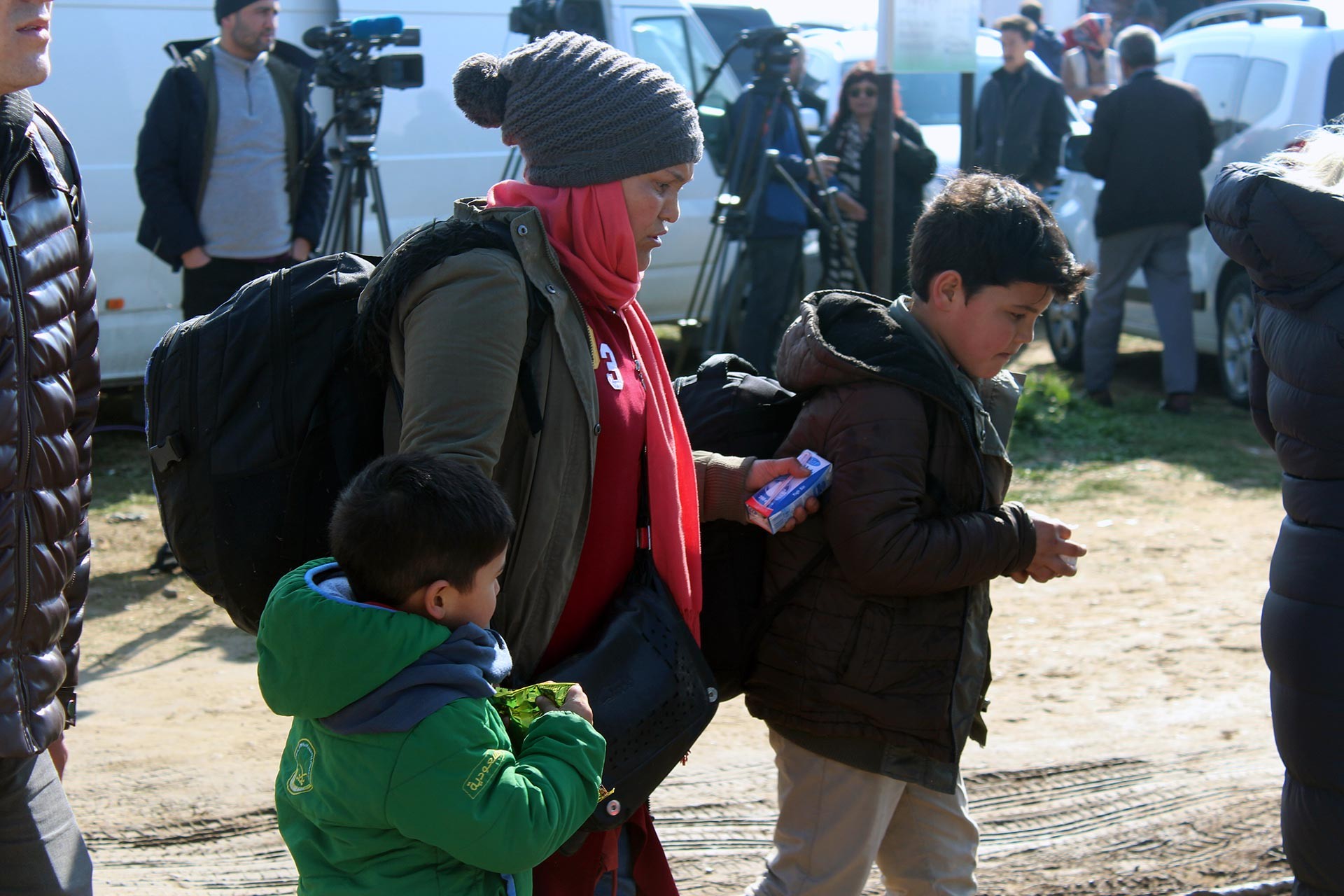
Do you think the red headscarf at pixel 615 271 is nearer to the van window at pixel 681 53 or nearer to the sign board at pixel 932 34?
the sign board at pixel 932 34

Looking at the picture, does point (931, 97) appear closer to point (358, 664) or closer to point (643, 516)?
point (643, 516)

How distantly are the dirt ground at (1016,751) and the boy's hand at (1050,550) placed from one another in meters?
1.17

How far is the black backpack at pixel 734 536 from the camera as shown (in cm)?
246

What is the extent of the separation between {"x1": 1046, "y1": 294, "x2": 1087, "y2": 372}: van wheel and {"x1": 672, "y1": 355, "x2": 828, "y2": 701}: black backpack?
721 centimetres

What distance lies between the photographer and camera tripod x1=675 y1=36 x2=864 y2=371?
6.70 metres

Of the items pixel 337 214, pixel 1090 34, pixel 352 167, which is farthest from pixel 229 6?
pixel 1090 34

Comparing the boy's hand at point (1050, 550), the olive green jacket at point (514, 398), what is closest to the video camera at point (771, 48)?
the boy's hand at point (1050, 550)

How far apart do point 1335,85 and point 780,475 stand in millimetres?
6644

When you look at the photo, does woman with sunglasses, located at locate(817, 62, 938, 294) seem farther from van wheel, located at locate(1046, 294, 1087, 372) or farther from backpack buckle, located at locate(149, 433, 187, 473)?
backpack buckle, located at locate(149, 433, 187, 473)

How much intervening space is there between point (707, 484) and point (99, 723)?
2.60 m

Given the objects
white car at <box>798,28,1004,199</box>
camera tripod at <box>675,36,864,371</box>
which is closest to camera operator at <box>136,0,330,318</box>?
camera tripod at <box>675,36,864,371</box>

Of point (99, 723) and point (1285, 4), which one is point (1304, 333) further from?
point (1285, 4)

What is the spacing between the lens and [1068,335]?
9.55 meters

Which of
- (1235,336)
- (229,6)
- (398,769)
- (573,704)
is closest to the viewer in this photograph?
(398,769)
